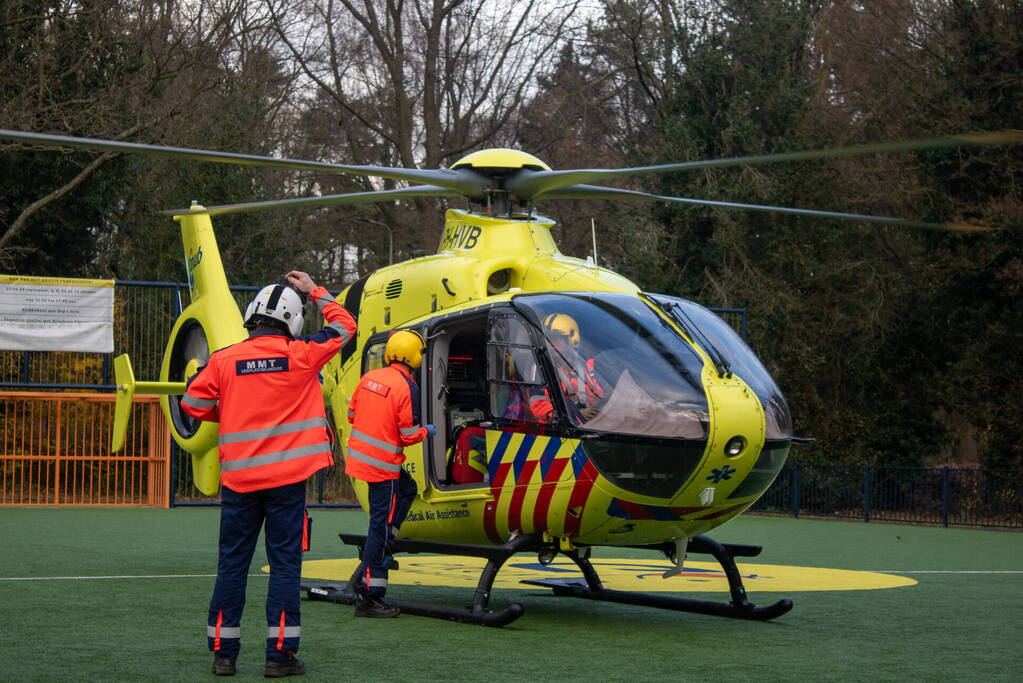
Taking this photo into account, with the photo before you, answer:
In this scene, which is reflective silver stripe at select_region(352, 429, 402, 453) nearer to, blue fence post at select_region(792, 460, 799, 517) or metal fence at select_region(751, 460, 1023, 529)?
metal fence at select_region(751, 460, 1023, 529)

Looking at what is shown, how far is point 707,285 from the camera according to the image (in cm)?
2845

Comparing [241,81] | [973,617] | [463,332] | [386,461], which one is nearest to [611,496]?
[386,461]

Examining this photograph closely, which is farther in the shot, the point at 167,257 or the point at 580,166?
the point at 580,166

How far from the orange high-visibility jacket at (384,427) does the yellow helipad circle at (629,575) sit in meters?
2.42

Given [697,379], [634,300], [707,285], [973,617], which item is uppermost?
[707,285]

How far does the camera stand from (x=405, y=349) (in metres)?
9.09

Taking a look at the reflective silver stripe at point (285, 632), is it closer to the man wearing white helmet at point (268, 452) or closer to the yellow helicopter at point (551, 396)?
the man wearing white helmet at point (268, 452)

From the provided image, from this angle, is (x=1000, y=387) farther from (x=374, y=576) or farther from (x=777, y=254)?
(x=374, y=576)

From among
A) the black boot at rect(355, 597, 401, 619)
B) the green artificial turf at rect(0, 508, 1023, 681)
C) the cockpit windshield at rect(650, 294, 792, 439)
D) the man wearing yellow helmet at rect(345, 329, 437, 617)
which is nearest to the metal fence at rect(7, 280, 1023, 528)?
the green artificial turf at rect(0, 508, 1023, 681)

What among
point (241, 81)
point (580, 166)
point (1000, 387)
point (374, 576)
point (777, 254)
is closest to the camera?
point (374, 576)

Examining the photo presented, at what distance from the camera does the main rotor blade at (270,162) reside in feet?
24.6

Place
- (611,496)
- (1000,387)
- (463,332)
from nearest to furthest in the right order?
(611,496) < (463,332) < (1000,387)

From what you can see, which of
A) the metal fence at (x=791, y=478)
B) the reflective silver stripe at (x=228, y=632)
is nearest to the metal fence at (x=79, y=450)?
the metal fence at (x=791, y=478)

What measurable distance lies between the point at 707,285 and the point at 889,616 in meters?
19.6
